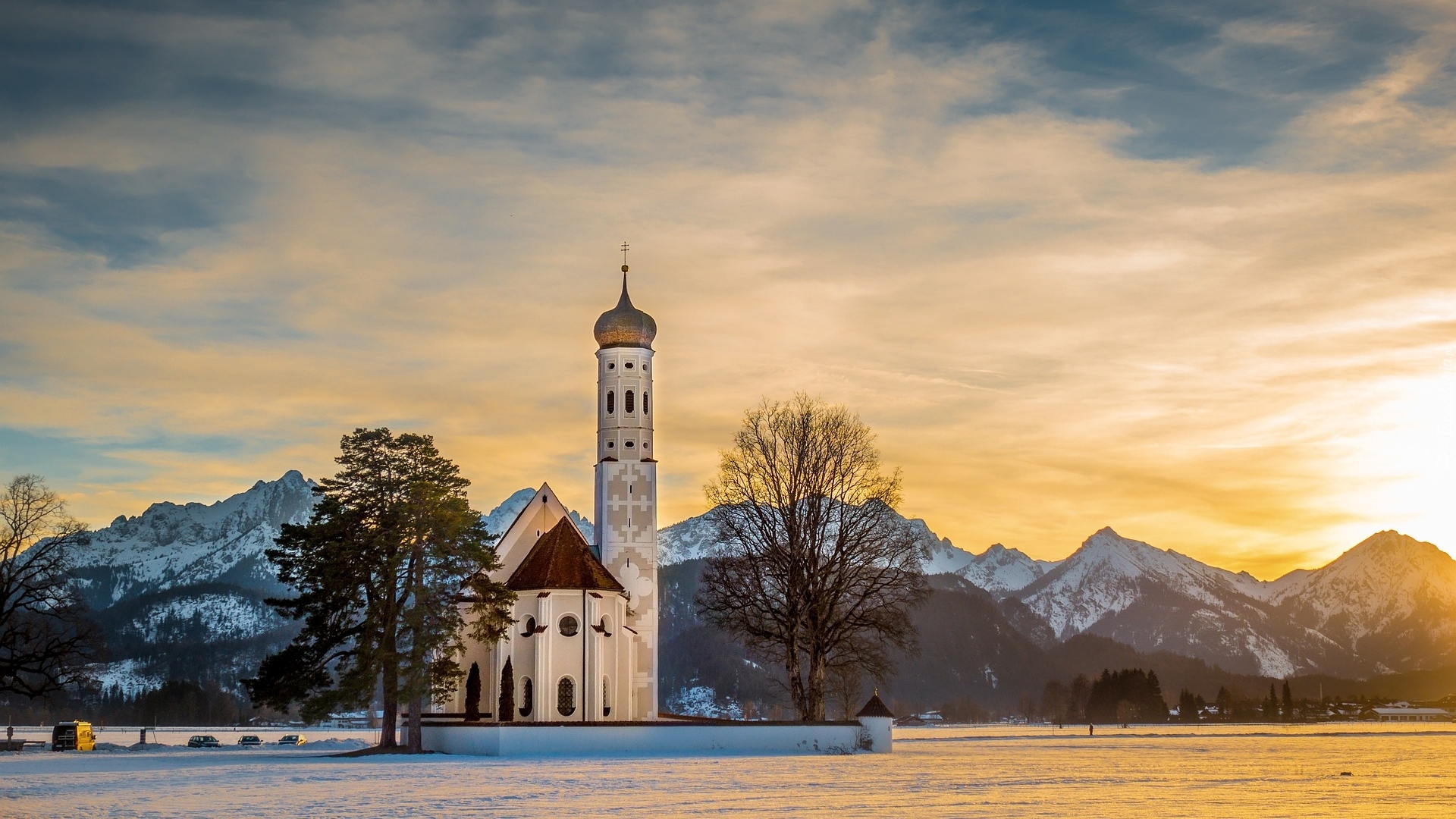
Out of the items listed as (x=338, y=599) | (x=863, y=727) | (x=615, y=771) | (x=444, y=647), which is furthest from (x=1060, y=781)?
(x=338, y=599)

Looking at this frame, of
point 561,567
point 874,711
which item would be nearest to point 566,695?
point 561,567

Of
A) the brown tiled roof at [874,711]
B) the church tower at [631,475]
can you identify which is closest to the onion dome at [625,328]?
the church tower at [631,475]

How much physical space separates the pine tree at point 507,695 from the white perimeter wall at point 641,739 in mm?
6043

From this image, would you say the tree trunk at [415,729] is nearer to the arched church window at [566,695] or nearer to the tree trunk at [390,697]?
the tree trunk at [390,697]

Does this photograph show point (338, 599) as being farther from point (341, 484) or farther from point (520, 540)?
point (520, 540)

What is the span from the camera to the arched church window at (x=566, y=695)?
225 feet

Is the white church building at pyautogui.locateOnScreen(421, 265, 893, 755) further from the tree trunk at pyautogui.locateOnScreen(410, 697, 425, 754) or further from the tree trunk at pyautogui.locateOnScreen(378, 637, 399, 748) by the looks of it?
Answer: the tree trunk at pyautogui.locateOnScreen(378, 637, 399, 748)

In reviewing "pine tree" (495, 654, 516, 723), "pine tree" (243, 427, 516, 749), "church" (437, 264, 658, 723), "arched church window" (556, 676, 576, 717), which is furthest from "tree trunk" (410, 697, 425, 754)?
"arched church window" (556, 676, 576, 717)

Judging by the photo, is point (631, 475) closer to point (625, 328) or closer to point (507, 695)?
point (625, 328)

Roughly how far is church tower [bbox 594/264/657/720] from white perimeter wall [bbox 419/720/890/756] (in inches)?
592

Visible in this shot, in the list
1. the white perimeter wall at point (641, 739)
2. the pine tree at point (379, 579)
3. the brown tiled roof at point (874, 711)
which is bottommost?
the white perimeter wall at point (641, 739)

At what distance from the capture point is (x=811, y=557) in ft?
204

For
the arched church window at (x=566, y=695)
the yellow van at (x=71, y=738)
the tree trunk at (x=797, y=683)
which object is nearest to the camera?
the tree trunk at (x=797, y=683)

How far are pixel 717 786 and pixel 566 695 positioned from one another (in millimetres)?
31886
